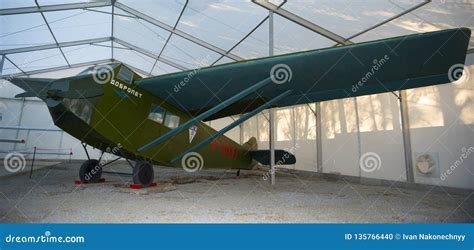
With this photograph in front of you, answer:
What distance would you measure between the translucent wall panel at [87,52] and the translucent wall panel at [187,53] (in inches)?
177

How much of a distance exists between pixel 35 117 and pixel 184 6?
14.3 meters

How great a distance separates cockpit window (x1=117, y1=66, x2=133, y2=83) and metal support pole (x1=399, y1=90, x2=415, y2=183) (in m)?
7.51

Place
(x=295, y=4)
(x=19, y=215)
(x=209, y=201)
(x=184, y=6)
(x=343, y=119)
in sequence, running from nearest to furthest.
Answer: (x=19, y=215)
(x=209, y=201)
(x=295, y=4)
(x=184, y=6)
(x=343, y=119)

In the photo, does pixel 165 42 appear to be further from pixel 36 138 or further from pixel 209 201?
pixel 36 138

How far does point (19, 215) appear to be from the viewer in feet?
10.3

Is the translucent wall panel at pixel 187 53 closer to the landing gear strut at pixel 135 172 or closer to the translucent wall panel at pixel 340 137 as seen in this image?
the translucent wall panel at pixel 340 137

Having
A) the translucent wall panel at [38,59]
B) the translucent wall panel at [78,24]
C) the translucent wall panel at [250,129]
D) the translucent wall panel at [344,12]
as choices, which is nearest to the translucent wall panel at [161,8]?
the translucent wall panel at [78,24]

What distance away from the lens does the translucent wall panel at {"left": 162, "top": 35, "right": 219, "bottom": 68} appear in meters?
11.6

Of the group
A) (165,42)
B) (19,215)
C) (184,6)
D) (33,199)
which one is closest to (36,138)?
(165,42)

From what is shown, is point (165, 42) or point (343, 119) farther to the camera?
point (165, 42)

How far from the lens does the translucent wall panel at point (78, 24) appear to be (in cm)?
1063

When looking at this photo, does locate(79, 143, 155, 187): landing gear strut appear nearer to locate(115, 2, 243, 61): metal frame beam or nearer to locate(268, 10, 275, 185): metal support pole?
locate(268, 10, 275, 185): metal support pole

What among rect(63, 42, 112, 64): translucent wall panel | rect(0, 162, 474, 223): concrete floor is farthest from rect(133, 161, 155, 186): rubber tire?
rect(63, 42, 112, 64): translucent wall panel

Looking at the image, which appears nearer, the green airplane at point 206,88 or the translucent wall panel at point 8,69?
the green airplane at point 206,88
